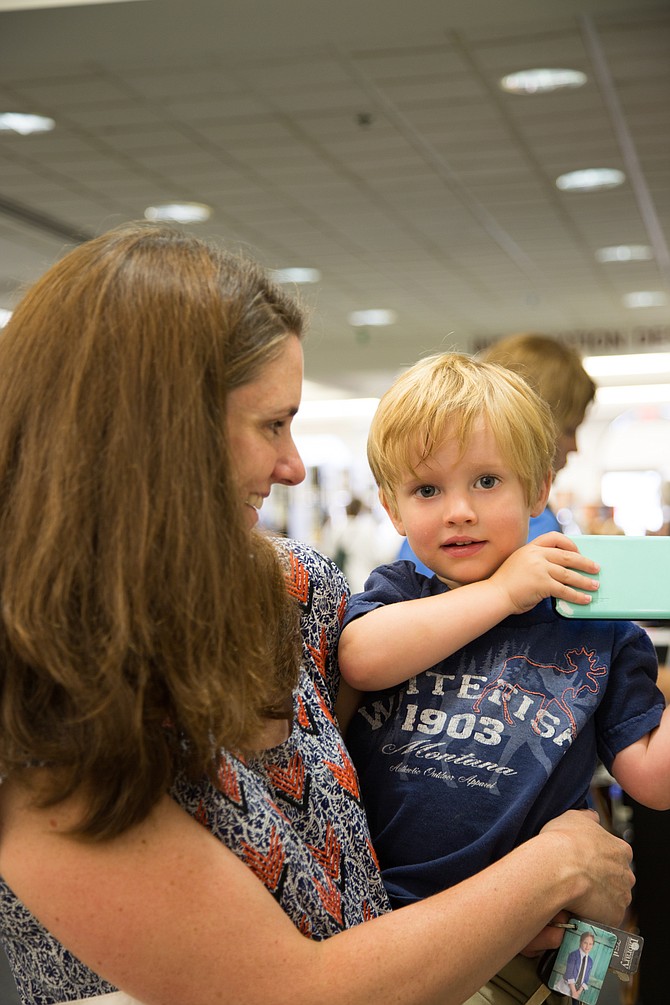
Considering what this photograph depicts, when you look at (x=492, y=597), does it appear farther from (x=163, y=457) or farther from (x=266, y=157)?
(x=266, y=157)

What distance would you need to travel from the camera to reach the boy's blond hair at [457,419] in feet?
4.53

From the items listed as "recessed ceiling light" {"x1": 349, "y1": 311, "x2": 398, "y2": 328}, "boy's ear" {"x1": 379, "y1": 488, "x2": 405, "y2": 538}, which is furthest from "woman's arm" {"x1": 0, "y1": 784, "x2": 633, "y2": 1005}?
"recessed ceiling light" {"x1": 349, "y1": 311, "x2": 398, "y2": 328}

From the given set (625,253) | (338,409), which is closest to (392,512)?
(625,253)

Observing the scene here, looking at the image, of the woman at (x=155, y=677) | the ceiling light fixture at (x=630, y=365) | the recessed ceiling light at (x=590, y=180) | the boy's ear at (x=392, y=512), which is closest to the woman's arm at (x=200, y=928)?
the woman at (x=155, y=677)

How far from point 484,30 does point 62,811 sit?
5.25 metres

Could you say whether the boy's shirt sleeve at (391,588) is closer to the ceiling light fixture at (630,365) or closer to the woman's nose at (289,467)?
the woman's nose at (289,467)

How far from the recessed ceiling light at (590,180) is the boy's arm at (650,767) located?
6968 millimetres

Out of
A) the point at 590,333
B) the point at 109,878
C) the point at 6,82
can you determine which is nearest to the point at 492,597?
the point at 109,878

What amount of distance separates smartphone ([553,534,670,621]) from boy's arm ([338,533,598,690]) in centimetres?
2

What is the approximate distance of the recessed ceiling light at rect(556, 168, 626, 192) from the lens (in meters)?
7.66

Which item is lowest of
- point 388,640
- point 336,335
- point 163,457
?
point 388,640

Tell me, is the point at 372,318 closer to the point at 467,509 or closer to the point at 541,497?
the point at 541,497

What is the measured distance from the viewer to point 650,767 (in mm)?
1278

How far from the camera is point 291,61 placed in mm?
5711
